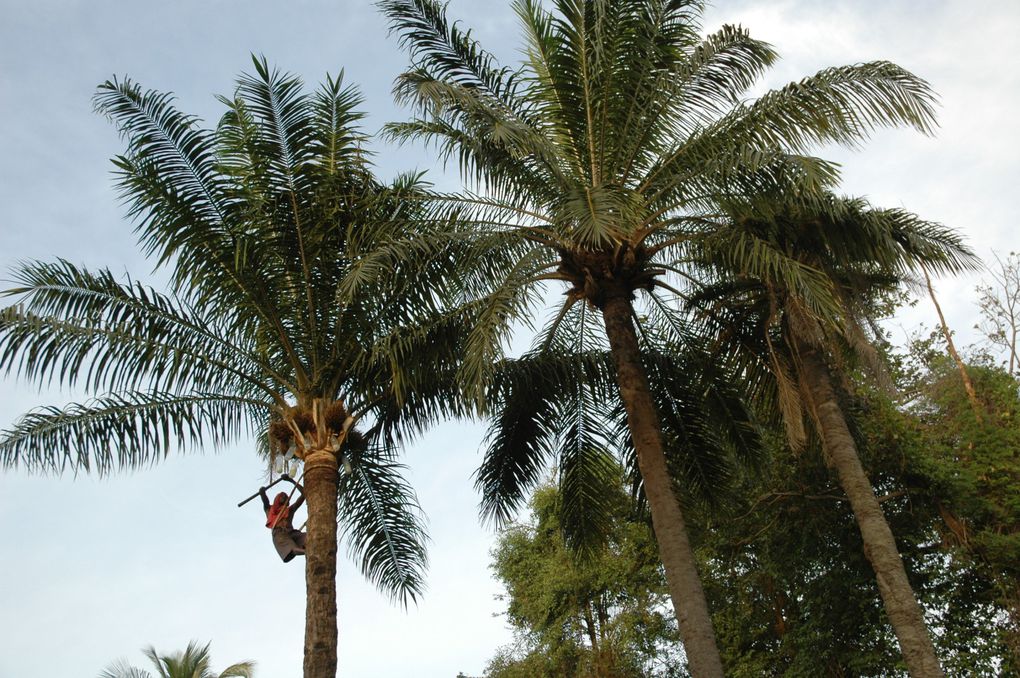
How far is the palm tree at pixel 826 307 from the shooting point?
34.6 ft

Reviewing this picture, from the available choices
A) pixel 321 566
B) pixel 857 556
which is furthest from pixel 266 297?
pixel 857 556

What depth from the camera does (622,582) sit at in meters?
23.4

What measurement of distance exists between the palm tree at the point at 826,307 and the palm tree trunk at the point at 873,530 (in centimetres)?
1

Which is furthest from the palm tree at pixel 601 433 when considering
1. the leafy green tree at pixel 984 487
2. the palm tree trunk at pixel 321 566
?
the leafy green tree at pixel 984 487

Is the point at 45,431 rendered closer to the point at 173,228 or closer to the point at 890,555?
the point at 173,228

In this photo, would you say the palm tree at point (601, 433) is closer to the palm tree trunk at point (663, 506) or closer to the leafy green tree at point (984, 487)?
the palm tree trunk at point (663, 506)

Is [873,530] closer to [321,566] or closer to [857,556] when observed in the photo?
[321,566]

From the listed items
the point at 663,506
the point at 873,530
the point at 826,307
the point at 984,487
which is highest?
the point at 984,487

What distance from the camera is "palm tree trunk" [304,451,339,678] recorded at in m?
9.48

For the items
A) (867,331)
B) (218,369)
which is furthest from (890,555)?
(218,369)

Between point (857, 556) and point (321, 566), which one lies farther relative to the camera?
point (857, 556)

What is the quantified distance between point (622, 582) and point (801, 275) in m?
14.9

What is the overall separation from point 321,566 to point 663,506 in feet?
12.5

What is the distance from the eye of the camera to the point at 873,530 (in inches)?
432
